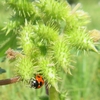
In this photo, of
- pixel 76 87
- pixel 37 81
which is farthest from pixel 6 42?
pixel 76 87

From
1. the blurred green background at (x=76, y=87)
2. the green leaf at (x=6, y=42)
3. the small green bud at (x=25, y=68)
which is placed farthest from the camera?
the blurred green background at (x=76, y=87)

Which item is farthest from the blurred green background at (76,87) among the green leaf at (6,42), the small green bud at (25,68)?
the small green bud at (25,68)

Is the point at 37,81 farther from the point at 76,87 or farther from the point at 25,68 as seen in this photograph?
the point at 76,87

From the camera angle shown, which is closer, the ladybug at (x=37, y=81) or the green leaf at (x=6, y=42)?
the ladybug at (x=37, y=81)

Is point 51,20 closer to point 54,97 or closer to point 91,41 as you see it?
point 91,41

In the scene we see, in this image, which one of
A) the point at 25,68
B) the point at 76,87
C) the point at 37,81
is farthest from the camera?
the point at 76,87

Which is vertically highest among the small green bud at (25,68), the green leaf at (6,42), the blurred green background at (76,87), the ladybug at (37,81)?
the green leaf at (6,42)

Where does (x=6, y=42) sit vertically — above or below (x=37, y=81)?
above

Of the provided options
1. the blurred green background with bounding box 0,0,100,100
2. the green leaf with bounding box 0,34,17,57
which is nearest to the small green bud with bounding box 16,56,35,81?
the green leaf with bounding box 0,34,17,57

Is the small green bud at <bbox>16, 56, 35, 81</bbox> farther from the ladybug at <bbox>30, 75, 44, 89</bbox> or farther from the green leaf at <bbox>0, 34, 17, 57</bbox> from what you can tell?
the green leaf at <bbox>0, 34, 17, 57</bbox>

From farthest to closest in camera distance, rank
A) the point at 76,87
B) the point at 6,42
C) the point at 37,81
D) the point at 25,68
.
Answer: the point at 76,87 < the point at 6,42 < the point at 37,81 < the point at 25,68

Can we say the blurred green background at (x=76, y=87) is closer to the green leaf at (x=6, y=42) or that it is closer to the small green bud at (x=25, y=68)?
the green leaf at (x=6, y=42)

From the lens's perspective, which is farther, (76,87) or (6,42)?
(76,87)
